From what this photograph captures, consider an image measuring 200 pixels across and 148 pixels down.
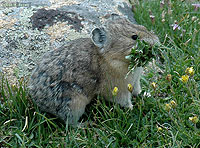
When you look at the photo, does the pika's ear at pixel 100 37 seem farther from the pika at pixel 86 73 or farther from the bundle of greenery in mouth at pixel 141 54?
the bundle of greenery in mouth at pixel 141 54

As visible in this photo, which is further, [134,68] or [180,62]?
[180,62]

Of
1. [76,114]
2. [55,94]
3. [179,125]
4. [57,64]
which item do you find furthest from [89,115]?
[179,125]

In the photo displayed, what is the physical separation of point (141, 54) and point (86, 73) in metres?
1.23

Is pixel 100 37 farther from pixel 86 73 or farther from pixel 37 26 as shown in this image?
pixel 37 26

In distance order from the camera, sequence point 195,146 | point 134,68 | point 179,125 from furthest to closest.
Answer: point 134,68, point 179,125, point 195,146

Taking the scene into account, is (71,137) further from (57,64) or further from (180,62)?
(180,62)

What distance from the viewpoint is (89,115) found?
5805 millimetres

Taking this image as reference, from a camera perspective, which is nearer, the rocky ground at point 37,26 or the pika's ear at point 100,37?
the pika's ear at point 100,37

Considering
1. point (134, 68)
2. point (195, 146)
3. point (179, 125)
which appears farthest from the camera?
point (134, 68)

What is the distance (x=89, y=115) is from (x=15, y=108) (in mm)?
1522

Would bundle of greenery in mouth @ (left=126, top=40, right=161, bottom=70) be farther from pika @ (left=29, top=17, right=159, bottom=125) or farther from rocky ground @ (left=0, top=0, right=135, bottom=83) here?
rocky ground @ (left=0, top=0, right=135, bottom=83)

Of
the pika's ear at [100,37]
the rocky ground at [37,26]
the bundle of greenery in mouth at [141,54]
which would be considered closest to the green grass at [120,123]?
the bundle of greenery in mouth at [141,54]

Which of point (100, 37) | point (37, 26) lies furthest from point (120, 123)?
point (37, 26)

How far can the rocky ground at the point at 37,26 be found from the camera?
6.92m
